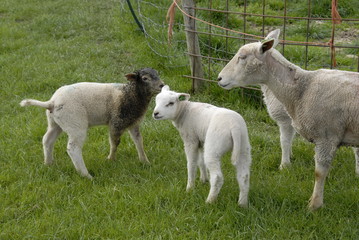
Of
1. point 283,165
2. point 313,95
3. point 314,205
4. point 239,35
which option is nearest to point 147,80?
point 283,165

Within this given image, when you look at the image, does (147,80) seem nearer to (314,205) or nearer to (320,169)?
(320,169)

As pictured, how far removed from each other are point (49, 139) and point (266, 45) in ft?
8.75

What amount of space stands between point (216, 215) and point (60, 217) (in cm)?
140

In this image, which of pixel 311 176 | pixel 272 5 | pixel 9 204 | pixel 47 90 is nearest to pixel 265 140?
pixel 311 176

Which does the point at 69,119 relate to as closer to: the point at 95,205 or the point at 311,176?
the point at 95,205

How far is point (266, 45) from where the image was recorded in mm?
4047

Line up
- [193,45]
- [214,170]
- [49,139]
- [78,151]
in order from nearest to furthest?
[214,170], [78,151], [49,139], [193,45]

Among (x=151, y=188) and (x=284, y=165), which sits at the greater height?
(x=151, y=188)

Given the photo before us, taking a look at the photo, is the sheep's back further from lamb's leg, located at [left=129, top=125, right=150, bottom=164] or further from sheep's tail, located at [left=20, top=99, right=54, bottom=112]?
lamb's leg, located at [left=129, top=125, right=150, bottom=164]

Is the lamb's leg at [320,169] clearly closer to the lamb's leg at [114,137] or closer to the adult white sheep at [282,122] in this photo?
the adult white sheep at [282,122]

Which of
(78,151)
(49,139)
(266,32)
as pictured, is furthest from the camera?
(266,32)

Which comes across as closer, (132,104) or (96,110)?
(96,110)

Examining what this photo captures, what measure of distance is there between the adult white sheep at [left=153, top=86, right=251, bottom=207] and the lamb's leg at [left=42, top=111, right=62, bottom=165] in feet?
4.71

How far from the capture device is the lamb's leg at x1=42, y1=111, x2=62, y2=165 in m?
5.11
